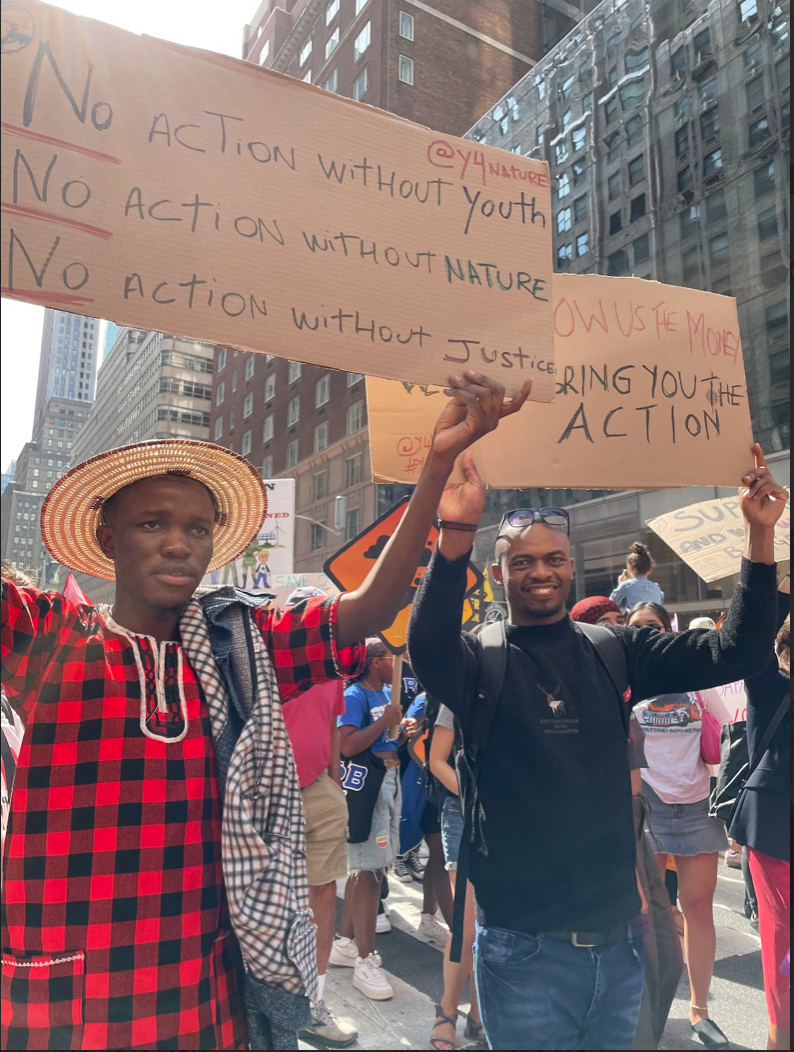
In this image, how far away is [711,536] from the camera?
16.5ft

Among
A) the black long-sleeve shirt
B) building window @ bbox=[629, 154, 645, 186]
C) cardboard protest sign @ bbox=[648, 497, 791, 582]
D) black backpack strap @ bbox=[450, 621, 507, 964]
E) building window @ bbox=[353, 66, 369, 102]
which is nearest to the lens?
the black long-sleeve shirt

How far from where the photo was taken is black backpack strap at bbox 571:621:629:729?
207cm

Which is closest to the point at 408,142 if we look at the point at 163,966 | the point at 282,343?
the point at 282,343

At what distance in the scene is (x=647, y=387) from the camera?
230 centimetres

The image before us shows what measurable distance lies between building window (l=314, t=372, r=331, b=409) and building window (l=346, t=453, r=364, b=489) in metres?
4.79

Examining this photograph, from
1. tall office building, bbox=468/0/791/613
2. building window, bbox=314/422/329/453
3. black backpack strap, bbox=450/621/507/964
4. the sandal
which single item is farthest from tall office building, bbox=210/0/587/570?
building window, bbox=314/422/329/453

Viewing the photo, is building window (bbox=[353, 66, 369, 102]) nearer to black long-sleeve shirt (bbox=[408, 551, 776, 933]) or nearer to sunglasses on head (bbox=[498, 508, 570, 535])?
sunglasses on head (bbox=[498, 508, 570, 535])

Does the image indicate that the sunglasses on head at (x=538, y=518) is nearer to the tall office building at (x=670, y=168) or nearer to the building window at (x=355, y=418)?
the tall office building at (x=670, y=168)

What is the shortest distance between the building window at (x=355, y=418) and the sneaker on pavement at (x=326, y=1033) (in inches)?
1164

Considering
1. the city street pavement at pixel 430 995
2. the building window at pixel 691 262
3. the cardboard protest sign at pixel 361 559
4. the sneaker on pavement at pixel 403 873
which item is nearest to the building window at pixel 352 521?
the building window at pixel 691 262

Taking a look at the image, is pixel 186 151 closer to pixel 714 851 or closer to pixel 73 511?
pixel 73 511

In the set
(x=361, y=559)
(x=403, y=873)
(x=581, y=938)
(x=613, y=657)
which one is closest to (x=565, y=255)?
(x=403, y=873)

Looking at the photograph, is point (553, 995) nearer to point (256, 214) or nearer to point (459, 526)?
point (459, 526)

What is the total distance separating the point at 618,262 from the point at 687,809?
20.5 metres
